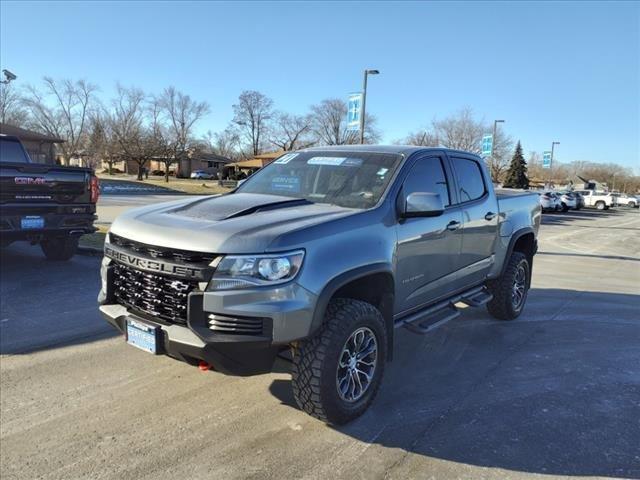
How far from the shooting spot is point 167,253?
3.17 m

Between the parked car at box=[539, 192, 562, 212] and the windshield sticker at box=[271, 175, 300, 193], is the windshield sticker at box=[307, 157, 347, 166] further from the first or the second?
the parked car at box=[539, 192, 562, 212]

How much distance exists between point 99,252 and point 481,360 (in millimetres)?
7231

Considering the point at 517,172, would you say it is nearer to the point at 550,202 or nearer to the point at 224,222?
the point at 550,202

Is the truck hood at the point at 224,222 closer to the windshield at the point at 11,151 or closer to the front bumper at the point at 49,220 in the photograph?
the front bumper at the point at 49,220

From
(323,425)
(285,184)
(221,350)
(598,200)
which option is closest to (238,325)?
(221,350)

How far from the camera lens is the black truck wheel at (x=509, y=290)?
5887 millimetres

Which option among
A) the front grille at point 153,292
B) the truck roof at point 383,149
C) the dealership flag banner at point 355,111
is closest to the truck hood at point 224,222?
the front grille at point 153,292

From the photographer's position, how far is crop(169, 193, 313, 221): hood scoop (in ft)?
11.5

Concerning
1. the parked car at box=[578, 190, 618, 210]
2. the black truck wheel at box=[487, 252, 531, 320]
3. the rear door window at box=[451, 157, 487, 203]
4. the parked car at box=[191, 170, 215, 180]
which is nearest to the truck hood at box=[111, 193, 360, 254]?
the rear door window at box=[451, 157, 487, 203]

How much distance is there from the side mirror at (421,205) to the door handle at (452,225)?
657 millimetres

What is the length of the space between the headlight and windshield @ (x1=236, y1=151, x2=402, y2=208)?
1.05 metres

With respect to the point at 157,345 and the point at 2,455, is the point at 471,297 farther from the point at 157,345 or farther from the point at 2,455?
the point at 2,455

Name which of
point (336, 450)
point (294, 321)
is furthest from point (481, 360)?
point (294, 321)

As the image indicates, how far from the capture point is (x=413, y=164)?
4.24 metres
